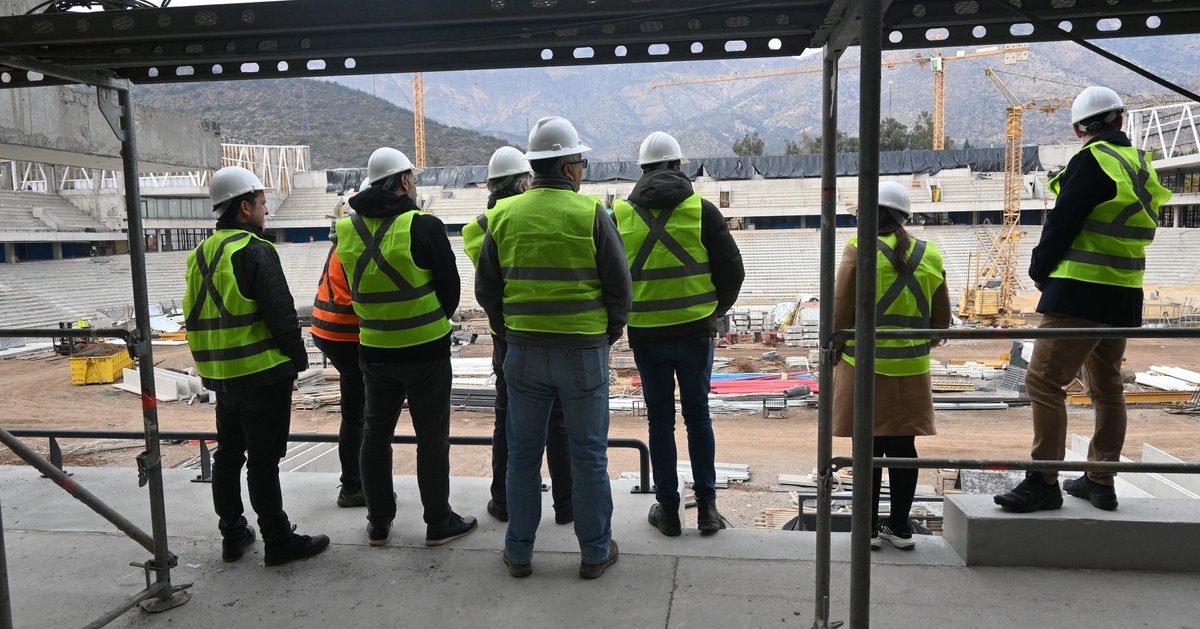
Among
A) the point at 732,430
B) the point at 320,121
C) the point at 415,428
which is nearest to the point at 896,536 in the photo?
the point at 415,428

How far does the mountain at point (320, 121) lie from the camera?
11375 cm

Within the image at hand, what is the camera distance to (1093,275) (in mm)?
3199

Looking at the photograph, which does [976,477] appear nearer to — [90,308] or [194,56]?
[194,56]

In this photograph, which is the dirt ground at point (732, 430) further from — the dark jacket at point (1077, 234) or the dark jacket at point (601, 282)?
the dark jacket at point (601, 282)

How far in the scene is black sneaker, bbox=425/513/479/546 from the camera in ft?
12.2

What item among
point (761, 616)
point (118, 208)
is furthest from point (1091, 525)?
point (118, 208)

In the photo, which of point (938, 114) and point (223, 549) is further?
point (938, 114)

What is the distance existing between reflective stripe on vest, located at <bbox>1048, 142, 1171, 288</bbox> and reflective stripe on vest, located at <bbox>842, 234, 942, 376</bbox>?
0.55 metres

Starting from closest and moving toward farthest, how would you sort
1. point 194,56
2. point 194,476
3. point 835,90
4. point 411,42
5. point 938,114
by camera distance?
point 835,90, point 411,42, point 194,56, point 194,476, point 938,114

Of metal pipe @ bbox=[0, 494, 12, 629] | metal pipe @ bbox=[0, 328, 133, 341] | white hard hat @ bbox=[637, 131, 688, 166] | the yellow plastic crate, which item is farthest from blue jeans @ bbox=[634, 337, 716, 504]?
the yellow plastic crate

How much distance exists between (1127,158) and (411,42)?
110 inches

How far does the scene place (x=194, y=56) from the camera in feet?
9.91

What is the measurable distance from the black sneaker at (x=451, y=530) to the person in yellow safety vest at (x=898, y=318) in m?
1.77

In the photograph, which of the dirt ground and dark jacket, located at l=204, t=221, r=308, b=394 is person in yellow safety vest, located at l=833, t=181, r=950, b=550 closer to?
dark jacket, located at l=204, t=221, r=308, b=394
